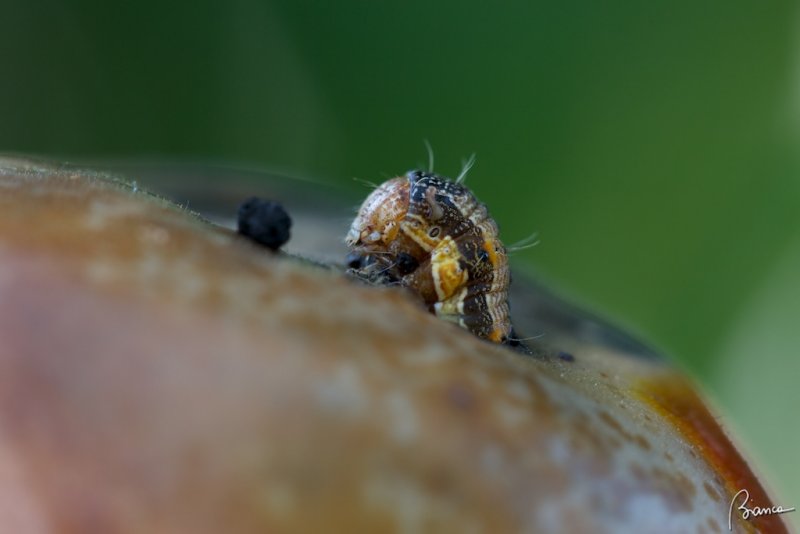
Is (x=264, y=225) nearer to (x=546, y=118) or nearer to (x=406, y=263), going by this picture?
(x=406, y=263)

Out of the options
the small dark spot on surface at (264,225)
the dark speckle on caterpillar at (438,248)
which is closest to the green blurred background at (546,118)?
the dark speckle on caterpillar at (438,248)

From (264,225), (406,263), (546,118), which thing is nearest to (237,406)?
(264,225)

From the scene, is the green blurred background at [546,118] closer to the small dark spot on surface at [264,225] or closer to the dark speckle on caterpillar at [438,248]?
the dark speckle on caterpillar at [438,248]

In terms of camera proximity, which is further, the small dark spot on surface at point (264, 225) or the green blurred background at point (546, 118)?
the green blurred background at point (546, 118)

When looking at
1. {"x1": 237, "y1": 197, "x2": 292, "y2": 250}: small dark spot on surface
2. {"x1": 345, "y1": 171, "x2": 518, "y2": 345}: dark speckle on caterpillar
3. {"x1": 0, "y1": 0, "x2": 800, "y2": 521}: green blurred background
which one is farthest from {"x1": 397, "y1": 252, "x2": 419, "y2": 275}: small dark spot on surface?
{"x1": 0, "y1": 0, "x2": 800, "y2": 521}: green blurred background
